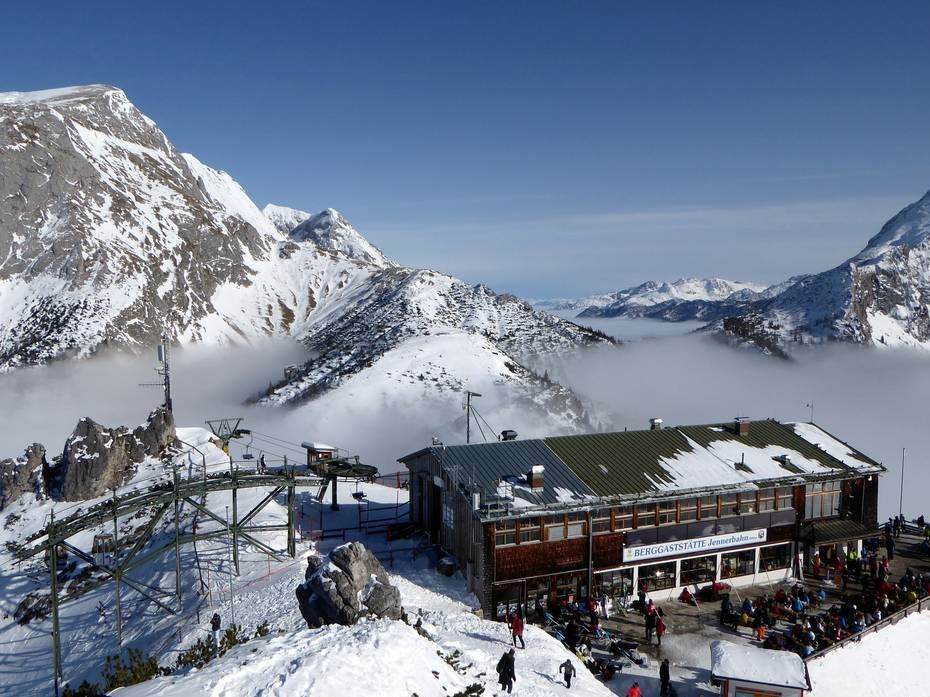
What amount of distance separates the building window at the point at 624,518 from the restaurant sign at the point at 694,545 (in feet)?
3.27

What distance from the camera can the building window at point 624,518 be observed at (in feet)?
103

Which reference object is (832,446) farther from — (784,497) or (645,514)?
(645,514)

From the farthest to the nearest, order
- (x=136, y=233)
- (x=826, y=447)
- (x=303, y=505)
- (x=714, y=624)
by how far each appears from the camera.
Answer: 1. (x=136, y=233)
2. (x=303, y=505)
3. (x=826, y=447)
4. (x=714, y=624)

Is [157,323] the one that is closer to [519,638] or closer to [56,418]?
[56,418]

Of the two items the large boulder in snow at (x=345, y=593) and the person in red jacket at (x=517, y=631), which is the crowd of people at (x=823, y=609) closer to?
the person in red jacket at (x=517, y=631)

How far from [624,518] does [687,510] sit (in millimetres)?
3483

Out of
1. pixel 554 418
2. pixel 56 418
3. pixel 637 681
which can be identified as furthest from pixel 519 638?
pixel 56 418

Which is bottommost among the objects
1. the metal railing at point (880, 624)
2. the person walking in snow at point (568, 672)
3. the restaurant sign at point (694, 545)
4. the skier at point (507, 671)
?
the metal railing at point (880, 624)

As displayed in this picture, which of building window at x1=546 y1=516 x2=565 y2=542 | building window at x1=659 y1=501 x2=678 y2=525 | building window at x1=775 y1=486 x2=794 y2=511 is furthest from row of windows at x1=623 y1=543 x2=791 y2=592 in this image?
building window at x1=546 y1=516 x2=565 y2=542

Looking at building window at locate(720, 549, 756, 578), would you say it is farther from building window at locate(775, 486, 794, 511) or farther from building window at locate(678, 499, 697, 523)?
building window at locate(678, 499, 697, 523)

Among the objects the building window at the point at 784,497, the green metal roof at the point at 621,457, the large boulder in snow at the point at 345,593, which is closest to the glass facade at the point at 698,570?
the green metal roof at the point at 621,457

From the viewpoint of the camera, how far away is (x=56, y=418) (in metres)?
107

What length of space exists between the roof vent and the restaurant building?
6cm

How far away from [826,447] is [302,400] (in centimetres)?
8116
